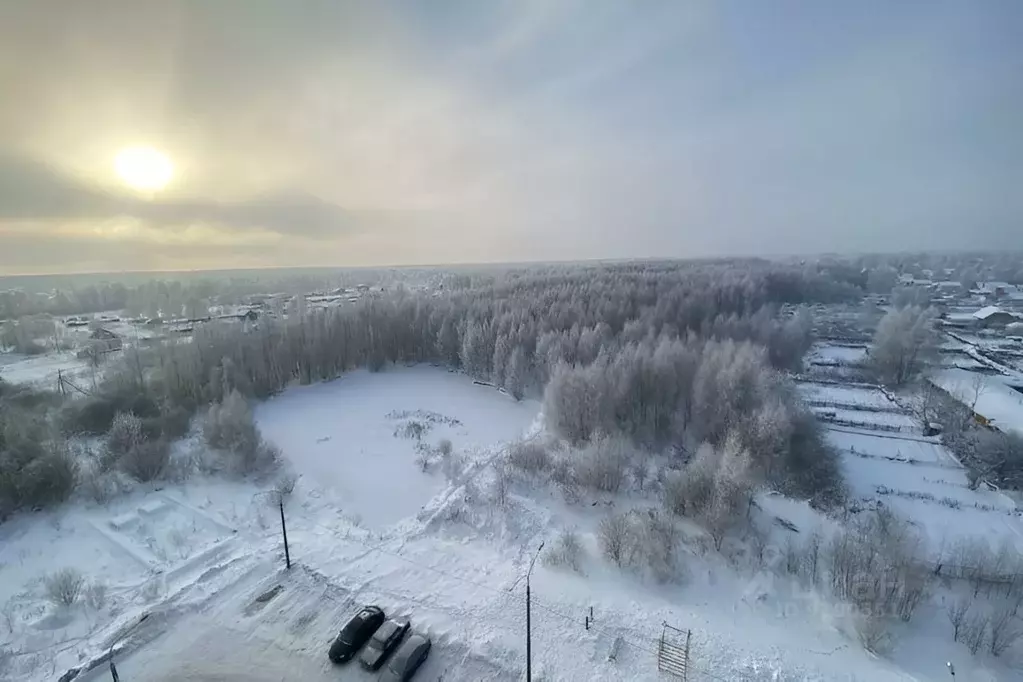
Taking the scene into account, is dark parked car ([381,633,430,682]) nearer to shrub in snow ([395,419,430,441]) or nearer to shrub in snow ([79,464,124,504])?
shrub in snow ([79,464,124,504])

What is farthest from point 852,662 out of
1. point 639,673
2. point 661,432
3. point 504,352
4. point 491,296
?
point 491,296

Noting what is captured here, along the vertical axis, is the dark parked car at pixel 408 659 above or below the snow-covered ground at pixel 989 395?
above

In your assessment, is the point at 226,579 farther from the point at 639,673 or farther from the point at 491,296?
the point at 491,296

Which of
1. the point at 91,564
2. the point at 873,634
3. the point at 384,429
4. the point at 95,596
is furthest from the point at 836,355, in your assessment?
the point at 91,564

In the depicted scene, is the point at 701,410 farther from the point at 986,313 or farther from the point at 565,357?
the point at 986,313

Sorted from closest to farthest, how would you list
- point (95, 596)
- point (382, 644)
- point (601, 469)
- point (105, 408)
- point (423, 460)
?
point (382, 644), point (95, 596), point (601, 469), point (423, 460), point (105, 408)

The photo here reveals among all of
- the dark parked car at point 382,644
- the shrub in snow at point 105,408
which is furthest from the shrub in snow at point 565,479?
the shrub in snow at point 105,408

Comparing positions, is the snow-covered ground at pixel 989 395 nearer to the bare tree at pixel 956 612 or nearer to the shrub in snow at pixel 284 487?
the bare tree at pixel 956 612

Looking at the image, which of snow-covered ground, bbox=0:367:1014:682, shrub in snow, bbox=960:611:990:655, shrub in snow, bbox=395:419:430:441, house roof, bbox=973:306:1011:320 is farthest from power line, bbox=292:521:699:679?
house roof, bbox=973:306:1011:320
